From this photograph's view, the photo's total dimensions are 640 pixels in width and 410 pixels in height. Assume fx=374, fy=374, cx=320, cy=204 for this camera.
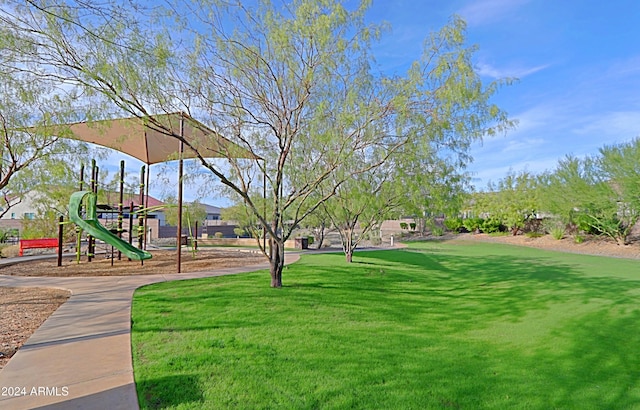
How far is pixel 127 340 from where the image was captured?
4.22m

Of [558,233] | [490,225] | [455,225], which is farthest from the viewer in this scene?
[455,225]

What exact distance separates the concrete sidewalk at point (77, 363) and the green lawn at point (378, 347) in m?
0.17

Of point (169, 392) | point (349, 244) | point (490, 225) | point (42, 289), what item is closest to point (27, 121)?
point (42, 289)

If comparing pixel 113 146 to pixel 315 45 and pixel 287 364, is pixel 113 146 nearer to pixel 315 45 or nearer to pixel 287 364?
pixel 315 45

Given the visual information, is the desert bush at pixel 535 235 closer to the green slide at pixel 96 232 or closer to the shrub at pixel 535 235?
the shrub at pixel 535 235

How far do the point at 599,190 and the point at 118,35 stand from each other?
24006mm

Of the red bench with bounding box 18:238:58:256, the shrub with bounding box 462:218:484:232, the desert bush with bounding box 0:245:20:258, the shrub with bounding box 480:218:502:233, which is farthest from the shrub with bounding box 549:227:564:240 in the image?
the desert bush with bounding box 0:245:20:258

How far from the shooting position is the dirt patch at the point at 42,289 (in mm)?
4629

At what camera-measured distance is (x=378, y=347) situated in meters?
4.34

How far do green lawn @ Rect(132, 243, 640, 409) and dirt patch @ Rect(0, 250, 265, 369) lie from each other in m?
1.24

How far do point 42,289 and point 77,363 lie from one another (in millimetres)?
5067

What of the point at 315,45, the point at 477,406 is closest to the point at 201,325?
the point at 477,406

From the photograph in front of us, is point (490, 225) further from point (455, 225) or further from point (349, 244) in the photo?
point (349, 244)

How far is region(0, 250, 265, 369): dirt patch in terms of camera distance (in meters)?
4.63
